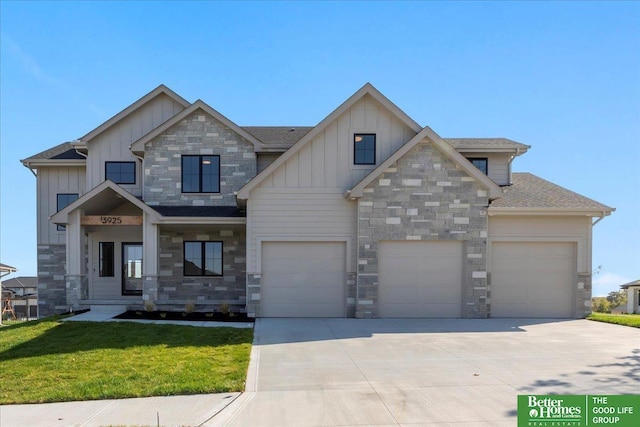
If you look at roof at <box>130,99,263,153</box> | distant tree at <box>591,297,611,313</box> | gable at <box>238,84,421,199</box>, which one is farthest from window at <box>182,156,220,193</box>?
distant tree at <box>591,297,611,313</box>

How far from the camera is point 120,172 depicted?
55.1 feet

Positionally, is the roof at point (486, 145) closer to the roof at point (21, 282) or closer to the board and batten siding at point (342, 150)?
the board and batten siding at point (342, 150)

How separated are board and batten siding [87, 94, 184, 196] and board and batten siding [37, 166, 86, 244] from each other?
1545mm

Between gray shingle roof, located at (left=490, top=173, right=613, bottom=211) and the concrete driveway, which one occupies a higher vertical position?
gray shingle roof, located at (left=490, top=173, right=613, bottom=211)

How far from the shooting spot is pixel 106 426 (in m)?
4.96

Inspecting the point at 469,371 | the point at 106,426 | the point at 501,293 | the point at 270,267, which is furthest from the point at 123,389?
the point at 501,293

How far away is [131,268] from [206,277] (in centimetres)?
349

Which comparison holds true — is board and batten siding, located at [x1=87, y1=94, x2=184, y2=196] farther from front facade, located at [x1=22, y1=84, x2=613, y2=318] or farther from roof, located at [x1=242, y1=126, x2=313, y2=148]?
roof, located at [x1=242, y1=126, x2=313, y2=148]

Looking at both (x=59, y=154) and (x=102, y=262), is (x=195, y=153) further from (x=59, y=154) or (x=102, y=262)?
(x=59, y=154)

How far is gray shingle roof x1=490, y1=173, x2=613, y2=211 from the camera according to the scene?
535 inches

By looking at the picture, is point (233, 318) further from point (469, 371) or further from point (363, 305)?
point (469, 371)

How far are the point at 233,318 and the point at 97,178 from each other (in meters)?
8.78

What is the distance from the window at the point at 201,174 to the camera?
15.7 m

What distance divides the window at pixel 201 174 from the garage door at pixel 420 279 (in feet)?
23.0
